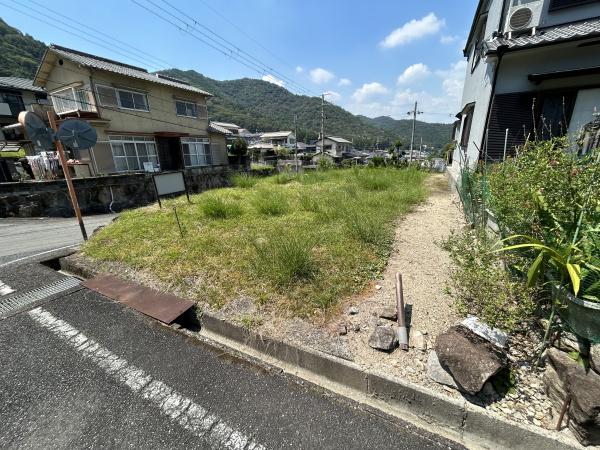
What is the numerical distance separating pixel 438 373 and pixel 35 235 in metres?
9.37

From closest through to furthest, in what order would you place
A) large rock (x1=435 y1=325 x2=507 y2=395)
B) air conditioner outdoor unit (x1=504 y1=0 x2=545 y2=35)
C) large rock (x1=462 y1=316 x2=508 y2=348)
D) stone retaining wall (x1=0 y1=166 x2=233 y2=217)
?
1. large rock (x1=435 y1=325 x2=507 y2=395)
2. large rock (x1=462 y1=316 x2=508 y2=348)
3. air conditioner outdoor unit (x1=504 y1=0 x2=545 y2=35)
4. stone retaining wall (x1=0 y1=166 x2=233 y2=217)

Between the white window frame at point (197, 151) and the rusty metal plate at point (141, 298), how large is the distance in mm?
16119

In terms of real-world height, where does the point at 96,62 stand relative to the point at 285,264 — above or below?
above

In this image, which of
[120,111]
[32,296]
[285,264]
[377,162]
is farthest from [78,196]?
[377,162]

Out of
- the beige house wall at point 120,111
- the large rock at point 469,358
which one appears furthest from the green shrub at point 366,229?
the beige house wall at point 120,111

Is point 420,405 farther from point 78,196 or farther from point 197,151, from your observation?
point 197,151

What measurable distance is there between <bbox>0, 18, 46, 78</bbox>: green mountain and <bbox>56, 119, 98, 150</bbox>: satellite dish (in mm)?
39565

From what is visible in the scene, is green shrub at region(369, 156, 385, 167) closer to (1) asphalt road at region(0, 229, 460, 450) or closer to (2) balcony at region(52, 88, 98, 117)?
(2) balcony at region(52, 88, 98, 117)

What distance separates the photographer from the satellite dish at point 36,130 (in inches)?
156

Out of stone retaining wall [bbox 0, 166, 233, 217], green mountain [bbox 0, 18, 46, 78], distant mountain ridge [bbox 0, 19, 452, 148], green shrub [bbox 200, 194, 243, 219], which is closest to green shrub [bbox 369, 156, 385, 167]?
green shrub [bbox 200, 194, 243, 219]

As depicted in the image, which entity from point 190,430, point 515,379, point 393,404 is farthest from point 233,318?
point 515,379

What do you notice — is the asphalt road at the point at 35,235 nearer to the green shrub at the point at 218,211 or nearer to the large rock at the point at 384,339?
the green shrub at the point at 218,211

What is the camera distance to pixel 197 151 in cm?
1873

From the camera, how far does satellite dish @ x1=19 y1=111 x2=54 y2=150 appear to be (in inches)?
156
